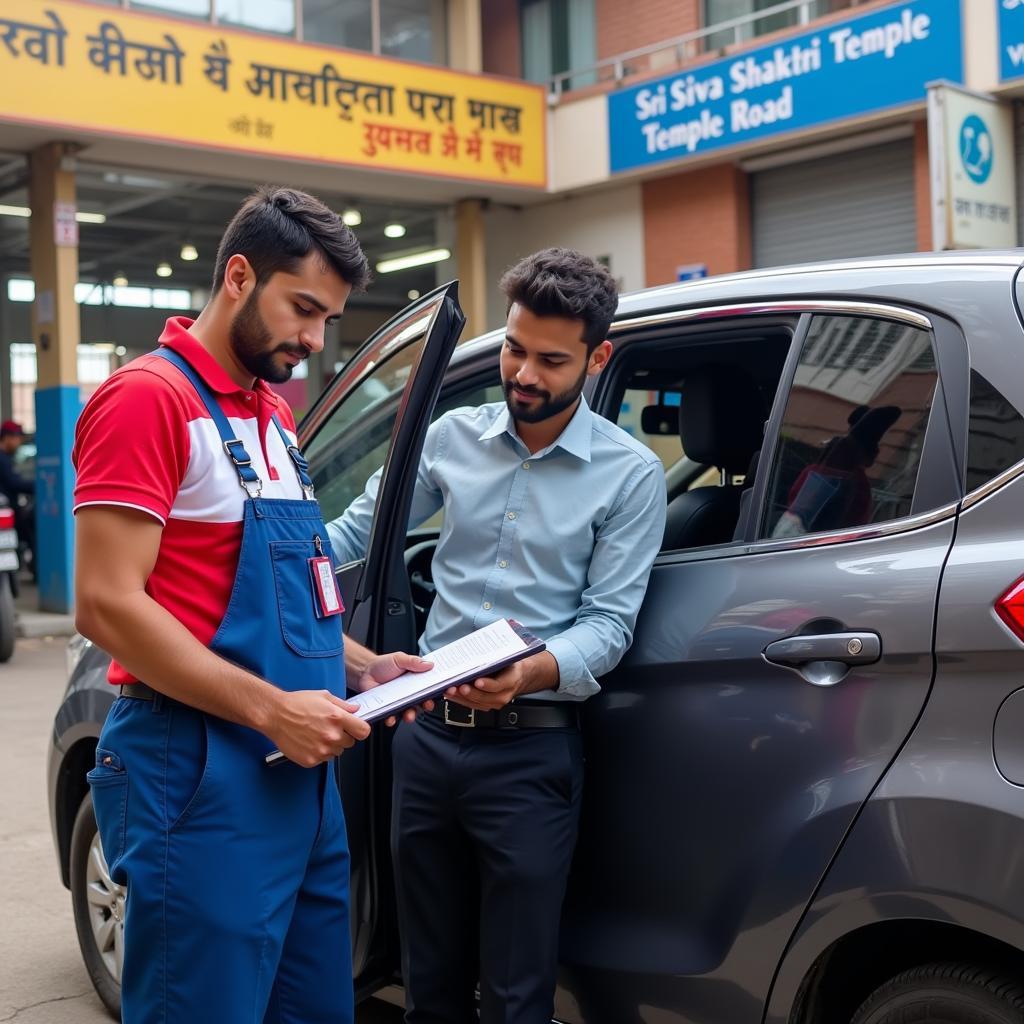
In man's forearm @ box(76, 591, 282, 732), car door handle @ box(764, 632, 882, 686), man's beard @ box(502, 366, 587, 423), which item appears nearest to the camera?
man's forearm @ box(76, 591, 282, 732)

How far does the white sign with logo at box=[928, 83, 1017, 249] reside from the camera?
1043cm

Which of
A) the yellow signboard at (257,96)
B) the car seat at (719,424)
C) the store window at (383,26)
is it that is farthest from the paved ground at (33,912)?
the store window at (383,26)

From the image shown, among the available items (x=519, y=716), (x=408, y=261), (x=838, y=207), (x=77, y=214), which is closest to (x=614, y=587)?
(x=519, y=716)

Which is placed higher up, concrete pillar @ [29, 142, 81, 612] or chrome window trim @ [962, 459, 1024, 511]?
concrete pillar @ [29, 142, 81, 612]

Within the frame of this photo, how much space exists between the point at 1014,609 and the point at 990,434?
33 centimetres

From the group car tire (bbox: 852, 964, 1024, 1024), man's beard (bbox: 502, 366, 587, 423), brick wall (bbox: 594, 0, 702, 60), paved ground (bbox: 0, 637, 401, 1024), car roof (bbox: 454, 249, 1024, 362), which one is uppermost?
brick wall (bbox: 594, 0, 702, 60)

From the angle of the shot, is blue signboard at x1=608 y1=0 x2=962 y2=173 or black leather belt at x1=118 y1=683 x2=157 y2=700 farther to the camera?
blue signboard at x1=608 y1=0 x2=962 y2=173

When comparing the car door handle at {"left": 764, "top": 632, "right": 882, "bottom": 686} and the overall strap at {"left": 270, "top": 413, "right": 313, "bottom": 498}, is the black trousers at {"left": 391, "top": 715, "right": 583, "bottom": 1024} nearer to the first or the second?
the car door handle at {"left": 764, "top": 632, "right": 882, "bottom": 686}

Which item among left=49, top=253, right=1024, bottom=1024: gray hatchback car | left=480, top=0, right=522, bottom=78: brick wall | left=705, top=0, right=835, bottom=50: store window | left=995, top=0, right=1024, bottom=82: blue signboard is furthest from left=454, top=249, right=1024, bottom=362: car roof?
left=480, top=0, right=522, bottom=78: brick wall

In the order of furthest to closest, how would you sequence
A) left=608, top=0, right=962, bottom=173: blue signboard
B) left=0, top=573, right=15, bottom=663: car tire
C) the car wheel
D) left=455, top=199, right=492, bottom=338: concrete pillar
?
left=455, top=199, right=492, bottom=338: concrete pillar
left=608, top=0, right=962, bottom=173: blue signboard
left=0, top=573, right=15, bottom=663: car tire
the car wheel

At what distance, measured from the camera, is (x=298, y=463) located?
2314mm

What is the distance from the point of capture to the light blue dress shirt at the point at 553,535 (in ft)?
8.52

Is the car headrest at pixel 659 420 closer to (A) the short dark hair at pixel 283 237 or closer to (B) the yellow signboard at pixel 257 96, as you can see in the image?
(A) the short dark hair at pixel 283 237

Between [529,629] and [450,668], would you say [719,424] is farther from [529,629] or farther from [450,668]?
[450,668]
